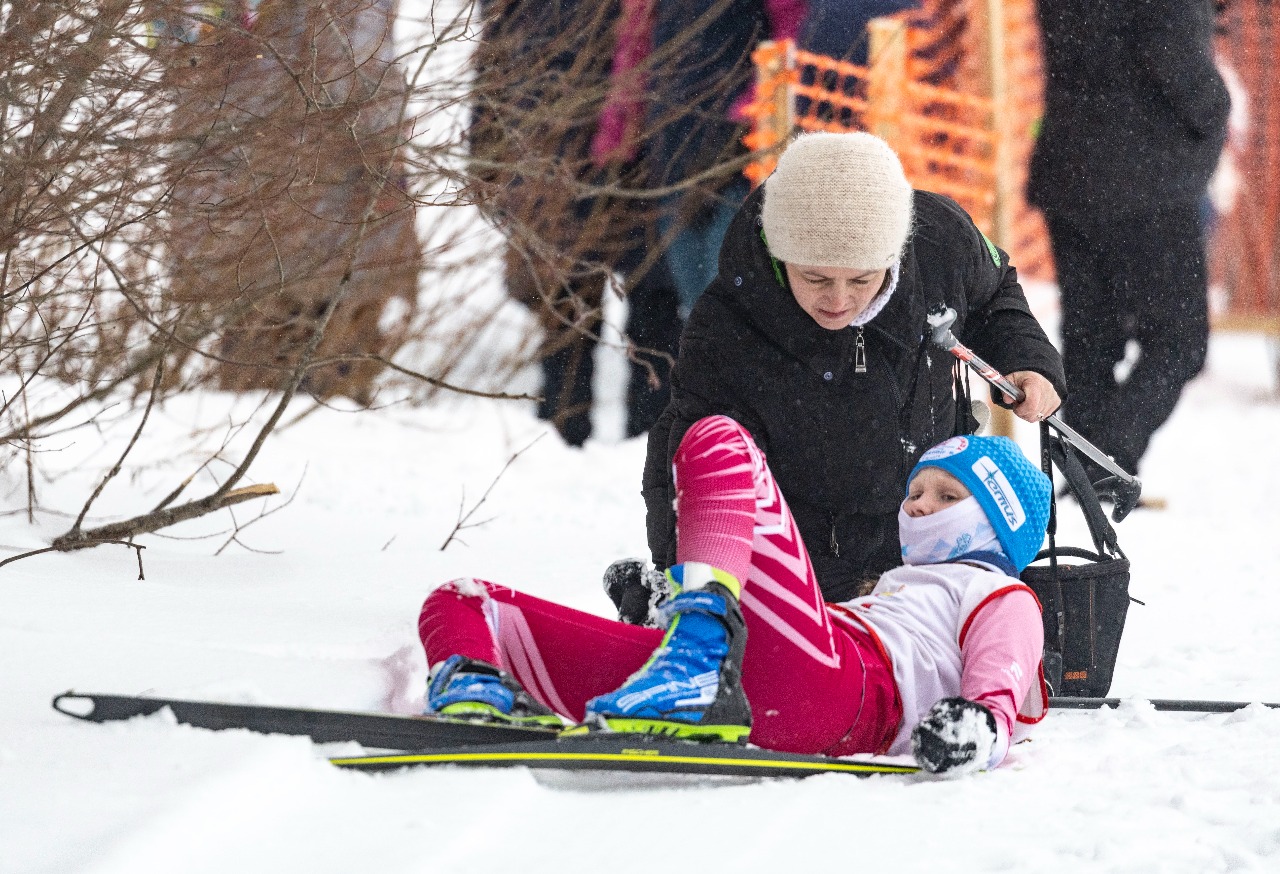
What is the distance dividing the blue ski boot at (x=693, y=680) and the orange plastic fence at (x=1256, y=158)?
1097cm

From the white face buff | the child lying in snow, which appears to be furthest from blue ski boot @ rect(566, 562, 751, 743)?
the white face buff

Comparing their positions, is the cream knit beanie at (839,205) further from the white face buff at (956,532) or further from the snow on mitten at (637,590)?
the snow on mitten at (637,590)

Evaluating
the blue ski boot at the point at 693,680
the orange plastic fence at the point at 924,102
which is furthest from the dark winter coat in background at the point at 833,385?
the orange plastic fence at the point at 924,102

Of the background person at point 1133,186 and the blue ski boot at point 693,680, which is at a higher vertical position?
the background person at point 1133,186

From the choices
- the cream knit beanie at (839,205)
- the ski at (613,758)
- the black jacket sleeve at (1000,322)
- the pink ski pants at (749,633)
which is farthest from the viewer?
the black jacket sleeve at (1000,322)

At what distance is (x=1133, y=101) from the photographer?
5.69 metres

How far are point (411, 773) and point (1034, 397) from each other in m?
1.54

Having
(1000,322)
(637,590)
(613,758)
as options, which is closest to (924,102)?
(1000,322)

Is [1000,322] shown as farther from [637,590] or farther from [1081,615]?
[637,590]

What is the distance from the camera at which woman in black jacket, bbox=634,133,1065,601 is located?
2752 millimetres

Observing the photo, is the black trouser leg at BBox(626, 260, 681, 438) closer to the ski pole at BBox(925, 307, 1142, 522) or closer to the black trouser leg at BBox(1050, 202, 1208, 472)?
the black trouser leg at BBox(1050, 202, 1208, 472)

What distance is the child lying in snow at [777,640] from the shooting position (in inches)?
87.4

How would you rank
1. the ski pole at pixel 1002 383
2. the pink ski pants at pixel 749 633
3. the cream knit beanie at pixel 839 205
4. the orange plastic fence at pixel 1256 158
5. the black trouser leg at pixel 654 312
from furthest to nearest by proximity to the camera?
the orange plastic fence at pixel 1256 158 → the black trouser leg at pixel 654 312 → the ski pole at pixel 1002 383 → the cream knit beanie at pixel 839 205 → the pink ski pants at pixel 749 633

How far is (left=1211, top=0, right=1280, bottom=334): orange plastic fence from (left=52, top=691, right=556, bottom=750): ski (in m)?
11.3
